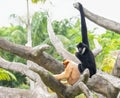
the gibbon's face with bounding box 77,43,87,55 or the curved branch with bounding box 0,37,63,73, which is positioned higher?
the curved branch with bounding box 0,37,63,73

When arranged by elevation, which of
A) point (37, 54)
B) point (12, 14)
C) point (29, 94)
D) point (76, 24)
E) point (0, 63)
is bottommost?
point (76, 24)

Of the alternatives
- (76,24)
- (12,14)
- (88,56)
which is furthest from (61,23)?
(88,56)

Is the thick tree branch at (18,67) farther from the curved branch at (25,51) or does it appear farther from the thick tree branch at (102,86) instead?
the thick tree branch at (102,86)

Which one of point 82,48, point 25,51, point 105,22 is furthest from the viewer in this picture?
point 82,48

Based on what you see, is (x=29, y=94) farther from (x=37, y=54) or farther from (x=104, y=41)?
(x=104, y=41)

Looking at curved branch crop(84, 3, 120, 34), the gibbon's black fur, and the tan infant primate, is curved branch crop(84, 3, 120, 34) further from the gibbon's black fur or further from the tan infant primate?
the tan infant primate

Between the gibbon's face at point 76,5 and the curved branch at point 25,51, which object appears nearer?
the curved branch at point 25,51

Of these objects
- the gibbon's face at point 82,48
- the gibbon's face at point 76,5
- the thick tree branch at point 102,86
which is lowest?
the thick tree branch at point 102,86

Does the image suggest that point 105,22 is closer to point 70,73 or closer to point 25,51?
point 70,73

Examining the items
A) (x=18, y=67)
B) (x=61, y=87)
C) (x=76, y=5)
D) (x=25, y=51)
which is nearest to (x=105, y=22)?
→ (x=76, y=5)

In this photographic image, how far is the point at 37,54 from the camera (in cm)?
429

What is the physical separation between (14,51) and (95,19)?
3.66 ft

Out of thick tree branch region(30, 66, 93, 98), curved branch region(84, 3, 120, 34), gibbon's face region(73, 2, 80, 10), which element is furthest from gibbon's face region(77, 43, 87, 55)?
thick tree branch region(30, 66, 93, 98)

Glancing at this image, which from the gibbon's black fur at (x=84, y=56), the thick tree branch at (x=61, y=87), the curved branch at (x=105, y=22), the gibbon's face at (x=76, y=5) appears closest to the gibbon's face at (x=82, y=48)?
the gibbon's black fur at (x=84, y=56)
